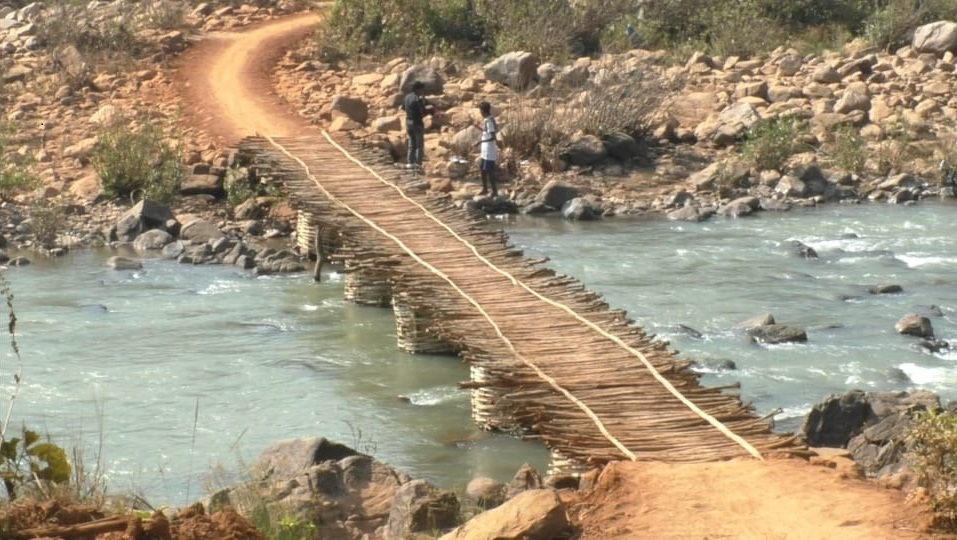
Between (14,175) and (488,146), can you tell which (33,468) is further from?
(14,175)

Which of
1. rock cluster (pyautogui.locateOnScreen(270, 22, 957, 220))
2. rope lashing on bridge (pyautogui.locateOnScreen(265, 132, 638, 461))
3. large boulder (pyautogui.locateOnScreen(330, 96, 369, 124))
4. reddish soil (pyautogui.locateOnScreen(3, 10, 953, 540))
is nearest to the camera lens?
reddish soil (pyautogui.locateOnScreen(3, 10, 953, 540))

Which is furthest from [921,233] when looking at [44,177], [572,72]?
[44,177]

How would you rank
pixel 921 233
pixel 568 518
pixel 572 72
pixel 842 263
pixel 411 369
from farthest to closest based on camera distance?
pixel 572 72 → pixel 921 233 → pixel 842 263 → pixel 411 369 → pixel 568 518

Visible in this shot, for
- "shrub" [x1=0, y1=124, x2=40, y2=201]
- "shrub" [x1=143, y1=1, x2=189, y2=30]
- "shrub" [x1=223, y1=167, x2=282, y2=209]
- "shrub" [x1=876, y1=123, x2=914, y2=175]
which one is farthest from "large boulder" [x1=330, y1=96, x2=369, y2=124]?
"shrub" [x1=876, y1=123, x2=914, y2=175]

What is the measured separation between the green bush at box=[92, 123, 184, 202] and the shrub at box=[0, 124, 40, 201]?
25.1 inches

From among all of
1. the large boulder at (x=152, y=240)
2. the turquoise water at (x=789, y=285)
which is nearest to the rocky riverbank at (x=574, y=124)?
the large boulder at (x=152, y=240)

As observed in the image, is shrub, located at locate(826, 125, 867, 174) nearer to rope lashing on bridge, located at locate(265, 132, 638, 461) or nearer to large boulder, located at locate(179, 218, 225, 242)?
rope lashing on bridge, located at locate(265, 132, 638, 461)

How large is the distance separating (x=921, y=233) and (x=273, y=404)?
707 centimetres

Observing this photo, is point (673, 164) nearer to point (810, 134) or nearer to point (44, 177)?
point (810, 134)

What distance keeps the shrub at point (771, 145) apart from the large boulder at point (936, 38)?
3906mm

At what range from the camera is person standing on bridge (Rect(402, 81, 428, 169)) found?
598 inches

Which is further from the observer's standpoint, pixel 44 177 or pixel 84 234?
pixel 44 177

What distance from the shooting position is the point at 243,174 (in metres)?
15.2

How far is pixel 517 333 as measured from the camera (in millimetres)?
8297
